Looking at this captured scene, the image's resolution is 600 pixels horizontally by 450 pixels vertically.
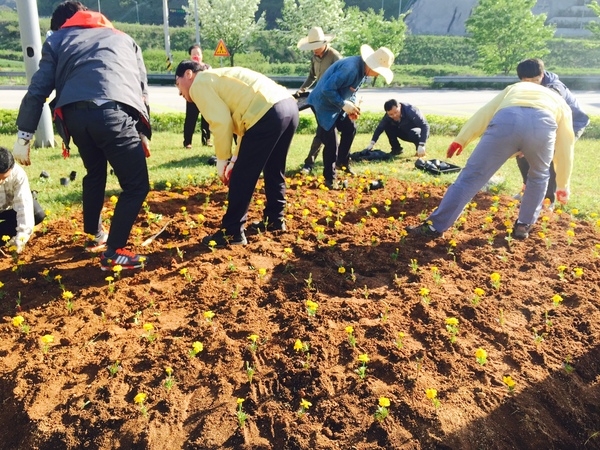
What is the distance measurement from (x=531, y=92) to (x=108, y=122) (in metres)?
3.47

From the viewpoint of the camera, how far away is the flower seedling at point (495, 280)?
3584 mm

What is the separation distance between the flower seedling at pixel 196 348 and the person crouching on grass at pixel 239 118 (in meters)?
1.35

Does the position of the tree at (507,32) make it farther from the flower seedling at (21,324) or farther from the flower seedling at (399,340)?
the flower seedling at (21,324)

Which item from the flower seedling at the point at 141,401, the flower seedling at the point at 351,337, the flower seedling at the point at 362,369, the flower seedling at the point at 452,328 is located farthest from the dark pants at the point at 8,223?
the flower seedling at the point at 452,328

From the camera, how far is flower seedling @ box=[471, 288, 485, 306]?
11.0 feet

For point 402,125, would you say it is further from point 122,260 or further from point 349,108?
point 122,260

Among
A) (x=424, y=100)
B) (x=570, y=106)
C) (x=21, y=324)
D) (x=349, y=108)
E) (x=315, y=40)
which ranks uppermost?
(x=315, y=40)

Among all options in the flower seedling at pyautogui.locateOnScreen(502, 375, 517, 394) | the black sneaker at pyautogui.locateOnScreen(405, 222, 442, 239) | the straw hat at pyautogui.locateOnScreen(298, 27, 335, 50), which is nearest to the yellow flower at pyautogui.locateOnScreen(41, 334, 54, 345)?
the flower seedling at pyautogui.locateOnScreen(502, 375, 517, 394)

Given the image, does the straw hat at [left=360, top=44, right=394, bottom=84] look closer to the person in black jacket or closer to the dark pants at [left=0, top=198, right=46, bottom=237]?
the person in black jacket

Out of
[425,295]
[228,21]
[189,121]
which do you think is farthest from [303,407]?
[228,21]

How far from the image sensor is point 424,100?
20.4m

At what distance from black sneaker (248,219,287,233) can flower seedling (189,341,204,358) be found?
1912 millimetres

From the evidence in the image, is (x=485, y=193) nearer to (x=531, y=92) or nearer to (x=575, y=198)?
(x=575, y=198)

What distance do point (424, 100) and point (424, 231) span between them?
1710 cm
